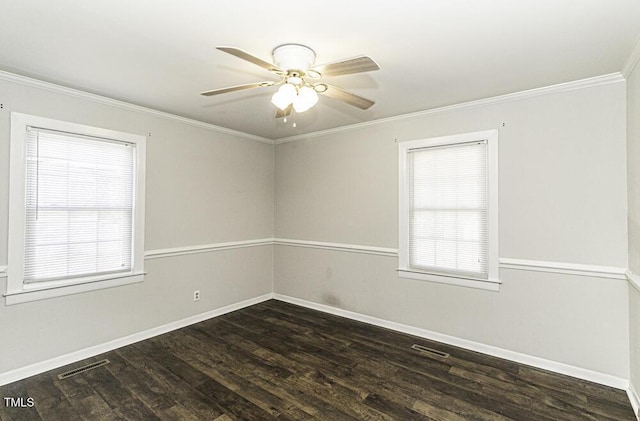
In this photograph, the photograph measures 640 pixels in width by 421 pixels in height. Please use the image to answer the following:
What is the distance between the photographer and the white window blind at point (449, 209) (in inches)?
129

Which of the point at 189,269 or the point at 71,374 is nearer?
the point at 71,374

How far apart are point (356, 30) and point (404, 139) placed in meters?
1.95

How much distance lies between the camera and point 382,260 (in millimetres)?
3938

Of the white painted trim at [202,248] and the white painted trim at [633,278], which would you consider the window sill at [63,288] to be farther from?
the white painted trim at [633,278]

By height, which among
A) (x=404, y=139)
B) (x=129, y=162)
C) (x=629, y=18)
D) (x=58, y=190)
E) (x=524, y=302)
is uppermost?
(x=629, y=18)

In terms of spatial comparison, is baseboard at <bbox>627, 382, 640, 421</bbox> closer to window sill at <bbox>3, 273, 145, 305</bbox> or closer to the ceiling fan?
the ceiling fan

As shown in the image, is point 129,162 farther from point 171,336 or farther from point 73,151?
point 171,336

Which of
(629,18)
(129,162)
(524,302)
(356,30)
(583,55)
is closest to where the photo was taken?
(629,18)

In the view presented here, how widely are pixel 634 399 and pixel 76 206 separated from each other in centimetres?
485

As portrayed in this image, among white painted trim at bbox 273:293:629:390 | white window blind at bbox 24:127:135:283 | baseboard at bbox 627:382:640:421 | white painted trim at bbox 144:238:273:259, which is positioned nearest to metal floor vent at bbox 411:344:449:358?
white painted trim at bbox 273:293:629:390

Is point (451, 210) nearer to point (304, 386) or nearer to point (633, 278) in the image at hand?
point (633, 278)

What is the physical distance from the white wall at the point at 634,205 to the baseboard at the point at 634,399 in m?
0.04

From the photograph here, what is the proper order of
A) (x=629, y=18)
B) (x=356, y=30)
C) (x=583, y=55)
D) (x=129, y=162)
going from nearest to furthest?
(x=629, y=18), (x=356, y=30), (x=583, y=55), (x=129, y=162)

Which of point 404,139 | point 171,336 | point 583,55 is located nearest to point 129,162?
point 171,336
